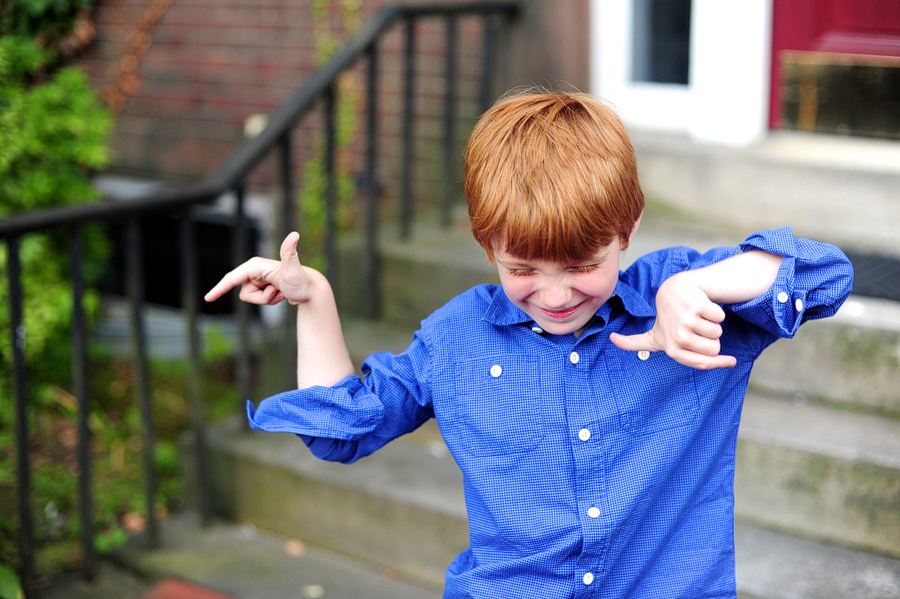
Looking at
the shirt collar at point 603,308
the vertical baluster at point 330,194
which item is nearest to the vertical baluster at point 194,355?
the vertical baluster at point 330,194

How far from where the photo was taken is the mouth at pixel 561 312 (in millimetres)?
1305

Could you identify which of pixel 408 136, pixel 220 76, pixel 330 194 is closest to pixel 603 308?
pixel 330 194

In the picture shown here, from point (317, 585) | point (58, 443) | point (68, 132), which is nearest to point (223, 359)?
point (58, 443)

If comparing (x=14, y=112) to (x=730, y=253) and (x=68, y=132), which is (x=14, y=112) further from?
(x=730, y=253)

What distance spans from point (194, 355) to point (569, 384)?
1.88 meters

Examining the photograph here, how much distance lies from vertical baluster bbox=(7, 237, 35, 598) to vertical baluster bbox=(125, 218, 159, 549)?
0.38 meters

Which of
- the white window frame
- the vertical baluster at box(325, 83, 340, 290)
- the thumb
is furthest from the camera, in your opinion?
the white window frame

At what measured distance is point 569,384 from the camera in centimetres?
140

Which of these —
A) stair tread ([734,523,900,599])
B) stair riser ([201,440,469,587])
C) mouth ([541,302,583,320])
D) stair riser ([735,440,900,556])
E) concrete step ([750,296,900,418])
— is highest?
mouth ([541,302,583,320])

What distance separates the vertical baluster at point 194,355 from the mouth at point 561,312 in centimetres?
181

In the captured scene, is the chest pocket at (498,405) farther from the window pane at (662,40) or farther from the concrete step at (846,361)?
the window pane at (662,40)

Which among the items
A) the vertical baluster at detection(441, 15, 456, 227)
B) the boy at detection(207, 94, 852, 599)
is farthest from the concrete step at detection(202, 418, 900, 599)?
the vertical baluster at detection(441, 15, 456, 227)

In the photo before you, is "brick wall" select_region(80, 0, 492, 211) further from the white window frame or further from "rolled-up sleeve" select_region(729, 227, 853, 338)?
"rolled-up sleeve" select_region(729, 227, 853, 338)

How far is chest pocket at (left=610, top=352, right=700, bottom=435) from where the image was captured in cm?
139
